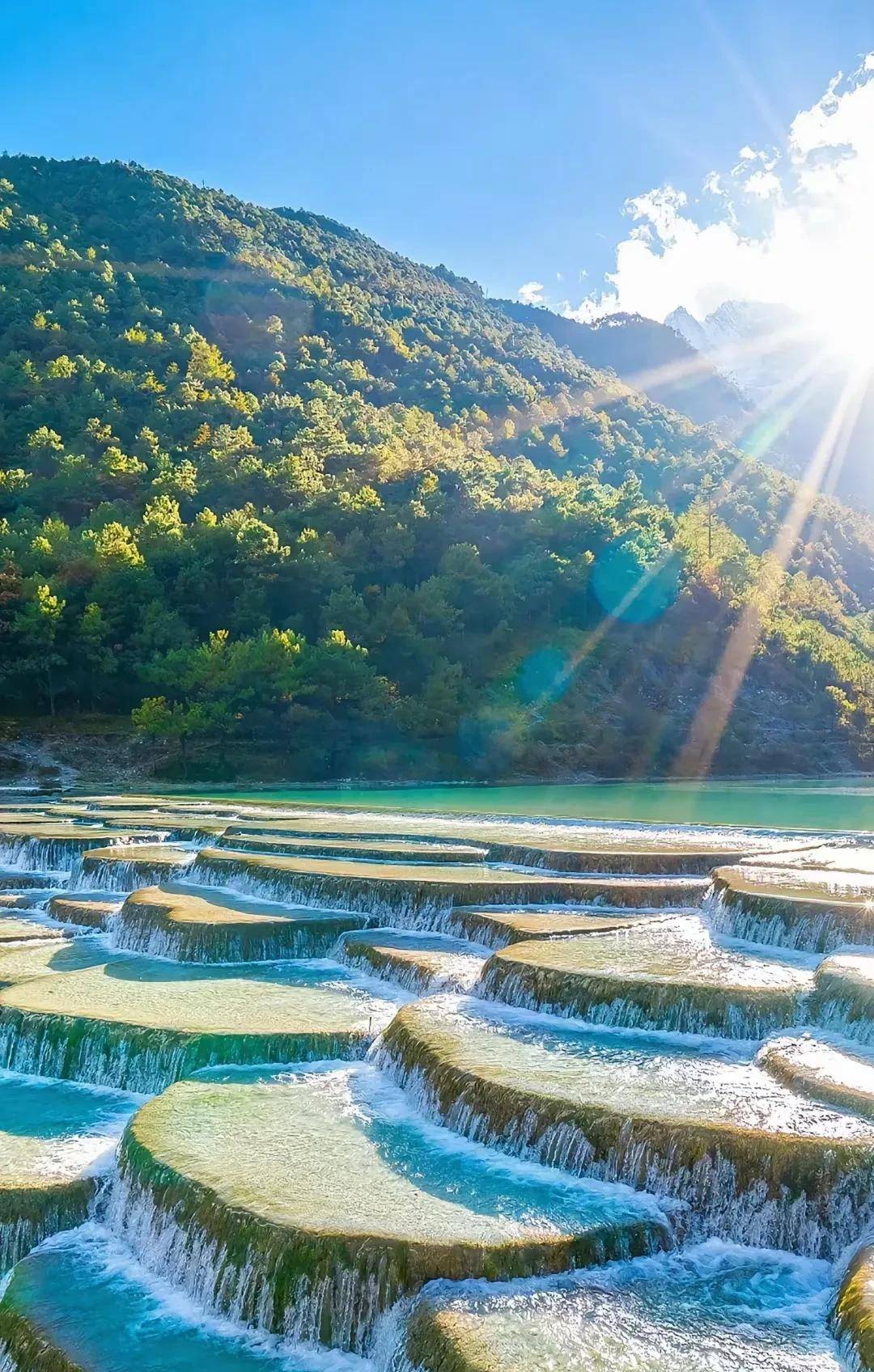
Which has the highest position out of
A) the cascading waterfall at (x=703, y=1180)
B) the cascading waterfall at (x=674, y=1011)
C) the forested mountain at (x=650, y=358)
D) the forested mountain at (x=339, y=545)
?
the forested mountain at (x=650, y=358)

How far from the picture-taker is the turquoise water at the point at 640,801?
108ft

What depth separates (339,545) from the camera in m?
64.2

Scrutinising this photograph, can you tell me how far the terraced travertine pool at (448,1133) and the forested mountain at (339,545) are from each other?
3476 cm

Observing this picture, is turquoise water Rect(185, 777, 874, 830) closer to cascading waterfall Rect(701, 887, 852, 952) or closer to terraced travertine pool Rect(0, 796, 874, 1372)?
cascading waterfall Rect(701, 887, 852, 952)

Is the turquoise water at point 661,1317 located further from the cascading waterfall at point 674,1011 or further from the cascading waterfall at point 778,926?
the cascading waterfall at point 778,926

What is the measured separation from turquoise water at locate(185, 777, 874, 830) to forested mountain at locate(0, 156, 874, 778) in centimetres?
491

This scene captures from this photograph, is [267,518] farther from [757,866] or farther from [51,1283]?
[51,1283]

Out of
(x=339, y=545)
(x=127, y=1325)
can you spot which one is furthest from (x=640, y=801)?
(x=127, y=1325)

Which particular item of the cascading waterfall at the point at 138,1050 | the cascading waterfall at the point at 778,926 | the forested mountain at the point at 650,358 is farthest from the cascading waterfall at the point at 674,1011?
the forested mountain at the point at 650,358

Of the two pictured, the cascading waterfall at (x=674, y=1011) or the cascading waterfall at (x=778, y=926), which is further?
the cascading waterfall at (x=778, y=926)

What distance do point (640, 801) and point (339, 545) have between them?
29769 mm

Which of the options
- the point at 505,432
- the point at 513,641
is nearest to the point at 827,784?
the point at 513,641

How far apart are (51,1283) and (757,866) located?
13.1 meters

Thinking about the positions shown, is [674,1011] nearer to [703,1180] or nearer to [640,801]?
[703,1180]
